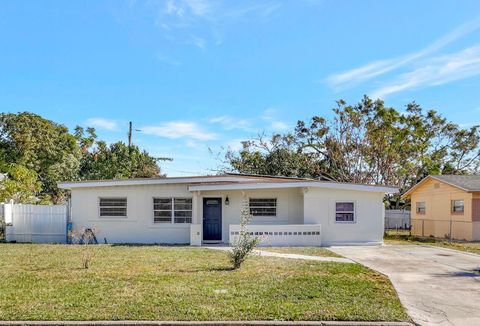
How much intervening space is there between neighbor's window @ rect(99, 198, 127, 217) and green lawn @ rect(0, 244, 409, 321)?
716cm

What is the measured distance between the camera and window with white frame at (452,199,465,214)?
78.1 feet

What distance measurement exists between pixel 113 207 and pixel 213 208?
433 centimetres

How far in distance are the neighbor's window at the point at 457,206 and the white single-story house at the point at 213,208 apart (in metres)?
7.63


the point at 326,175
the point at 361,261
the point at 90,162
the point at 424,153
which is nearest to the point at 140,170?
the point at 90,162

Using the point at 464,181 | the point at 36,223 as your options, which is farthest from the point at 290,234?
the point at 464,181

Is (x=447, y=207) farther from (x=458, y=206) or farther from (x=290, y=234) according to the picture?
(x=290, y=234)

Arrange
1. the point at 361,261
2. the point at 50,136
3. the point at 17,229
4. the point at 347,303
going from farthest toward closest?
the point at 50,136 < the point at 17,229 < the point at 361,261 < the point at 347,303

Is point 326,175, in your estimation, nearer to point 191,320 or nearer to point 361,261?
point 361,261

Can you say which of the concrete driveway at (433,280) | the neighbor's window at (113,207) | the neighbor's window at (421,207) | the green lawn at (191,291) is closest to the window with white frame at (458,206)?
the neighbor's window at (421,207)

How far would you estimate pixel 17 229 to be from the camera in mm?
19234

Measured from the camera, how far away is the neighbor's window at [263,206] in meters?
19.6

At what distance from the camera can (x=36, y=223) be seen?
19359mm

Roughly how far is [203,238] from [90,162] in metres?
22.8

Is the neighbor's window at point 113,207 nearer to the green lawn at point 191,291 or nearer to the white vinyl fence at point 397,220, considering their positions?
the green lawn at point 191,291
